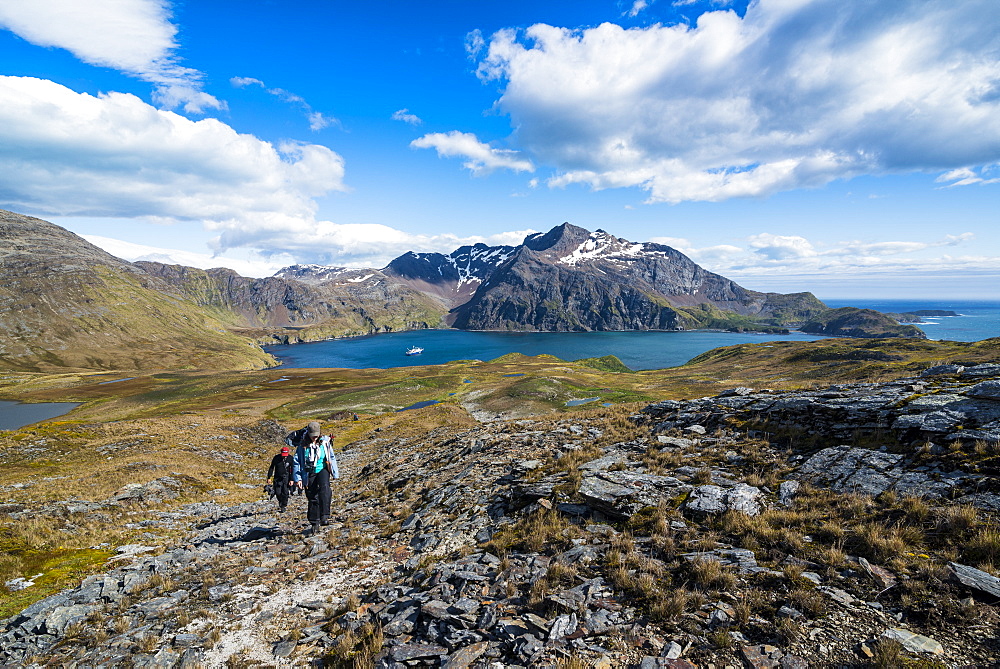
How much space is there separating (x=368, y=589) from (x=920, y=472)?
1565cm

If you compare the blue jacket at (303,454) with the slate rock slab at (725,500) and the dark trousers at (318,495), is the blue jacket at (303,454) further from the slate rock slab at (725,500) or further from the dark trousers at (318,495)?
the slate rock slab at (725,500)

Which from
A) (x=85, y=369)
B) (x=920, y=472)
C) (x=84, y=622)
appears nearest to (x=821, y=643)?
(x=920, y=472)

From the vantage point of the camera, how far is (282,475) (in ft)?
58.3

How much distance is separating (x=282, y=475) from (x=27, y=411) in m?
135

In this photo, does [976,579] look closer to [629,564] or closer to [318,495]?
[629,564]

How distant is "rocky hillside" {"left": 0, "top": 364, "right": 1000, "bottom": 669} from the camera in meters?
6.67

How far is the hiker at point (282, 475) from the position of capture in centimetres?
1739

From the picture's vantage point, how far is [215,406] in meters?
A: 80.8

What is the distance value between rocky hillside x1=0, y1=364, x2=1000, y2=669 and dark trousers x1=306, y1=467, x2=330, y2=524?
0.92 meters

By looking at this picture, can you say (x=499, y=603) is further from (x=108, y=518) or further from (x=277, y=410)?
(x=277, y=410)

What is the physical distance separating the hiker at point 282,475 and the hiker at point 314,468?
8.33ft

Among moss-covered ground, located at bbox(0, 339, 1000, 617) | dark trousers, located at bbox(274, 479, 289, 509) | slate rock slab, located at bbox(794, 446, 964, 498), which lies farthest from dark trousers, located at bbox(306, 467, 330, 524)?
slate rock slab, located at bbox(794, 446, 964, 498)

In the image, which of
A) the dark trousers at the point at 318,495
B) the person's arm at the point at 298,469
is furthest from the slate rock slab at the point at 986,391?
the person's arm at the point at 298,469

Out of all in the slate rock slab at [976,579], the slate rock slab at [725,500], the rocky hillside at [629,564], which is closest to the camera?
the slate rock slab at [976,579]
